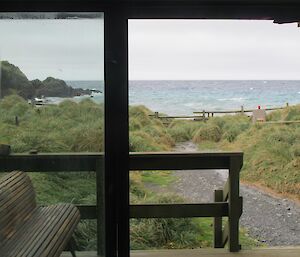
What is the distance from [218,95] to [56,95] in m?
2.66

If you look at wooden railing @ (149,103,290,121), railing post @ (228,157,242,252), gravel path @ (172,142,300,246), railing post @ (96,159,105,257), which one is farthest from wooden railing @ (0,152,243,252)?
wooden railing @ (149,103,290,121)

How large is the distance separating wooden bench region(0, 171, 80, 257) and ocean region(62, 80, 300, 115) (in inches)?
82.3

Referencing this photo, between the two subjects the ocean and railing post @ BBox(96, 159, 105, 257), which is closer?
railing post @ BBox(96, 159, 105, 257)

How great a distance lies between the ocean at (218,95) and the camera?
387cm

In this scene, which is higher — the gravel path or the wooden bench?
the wooden bench

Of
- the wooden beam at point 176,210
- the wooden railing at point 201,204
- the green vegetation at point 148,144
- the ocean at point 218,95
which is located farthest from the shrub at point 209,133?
the wooden beam at point 176,210

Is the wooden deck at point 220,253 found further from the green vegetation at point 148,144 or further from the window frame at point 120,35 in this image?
the window frame at point 120,35

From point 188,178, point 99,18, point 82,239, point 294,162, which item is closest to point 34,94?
point 99,18

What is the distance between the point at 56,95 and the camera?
1764 millimetres

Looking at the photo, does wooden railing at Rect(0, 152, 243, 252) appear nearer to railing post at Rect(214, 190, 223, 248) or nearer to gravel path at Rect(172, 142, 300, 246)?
railing post at Rect(214, 190, 223, 248)

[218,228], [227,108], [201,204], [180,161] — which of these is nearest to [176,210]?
[201,204]

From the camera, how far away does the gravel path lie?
3621 millimetres

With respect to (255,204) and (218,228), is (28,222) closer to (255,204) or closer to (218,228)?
(218,228)

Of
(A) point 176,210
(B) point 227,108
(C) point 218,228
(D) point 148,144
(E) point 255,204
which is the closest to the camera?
(A) point 176,210
